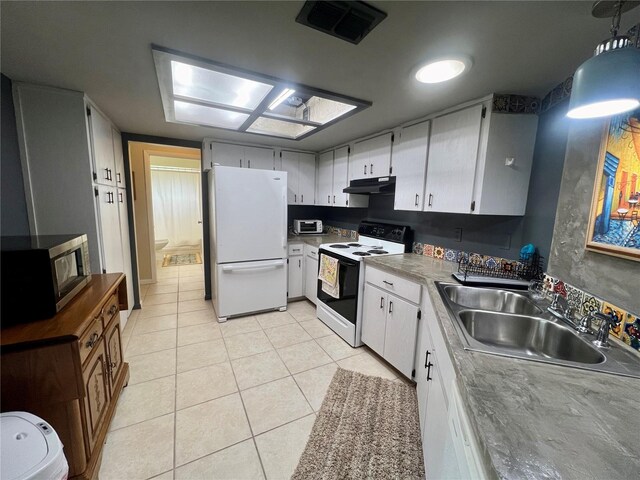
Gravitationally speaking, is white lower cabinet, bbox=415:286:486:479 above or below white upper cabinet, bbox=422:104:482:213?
below

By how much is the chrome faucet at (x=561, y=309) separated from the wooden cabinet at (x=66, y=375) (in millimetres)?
2202

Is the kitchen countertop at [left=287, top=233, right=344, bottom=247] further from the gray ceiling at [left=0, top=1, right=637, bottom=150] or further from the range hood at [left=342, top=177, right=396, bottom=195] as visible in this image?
the gray ceiling at [left=0, top=1, right=637, bottom=150]

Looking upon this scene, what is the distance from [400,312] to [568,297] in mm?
976

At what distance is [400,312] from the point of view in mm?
1991

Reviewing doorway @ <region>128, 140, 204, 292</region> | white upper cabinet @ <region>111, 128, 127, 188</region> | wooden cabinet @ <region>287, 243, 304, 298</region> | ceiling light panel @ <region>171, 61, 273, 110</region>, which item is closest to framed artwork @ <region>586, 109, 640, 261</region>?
ceiling light panel @ <region>171, 61, 273, 110</region>

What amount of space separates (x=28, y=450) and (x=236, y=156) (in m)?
2.98

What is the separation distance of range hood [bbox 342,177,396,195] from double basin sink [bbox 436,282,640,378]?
4.07 ft

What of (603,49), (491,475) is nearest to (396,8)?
(603,49)

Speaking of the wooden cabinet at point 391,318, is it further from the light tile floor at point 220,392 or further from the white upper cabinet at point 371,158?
the white upper cabinet at point 371,158

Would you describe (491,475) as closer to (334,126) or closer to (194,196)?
(334,126)

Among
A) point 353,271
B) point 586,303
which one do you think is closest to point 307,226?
point 353,271

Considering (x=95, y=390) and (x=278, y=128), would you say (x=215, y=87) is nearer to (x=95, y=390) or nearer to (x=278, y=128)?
(x=278, y=128)

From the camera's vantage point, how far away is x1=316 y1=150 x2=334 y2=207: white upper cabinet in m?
3.52

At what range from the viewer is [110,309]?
1.63m
